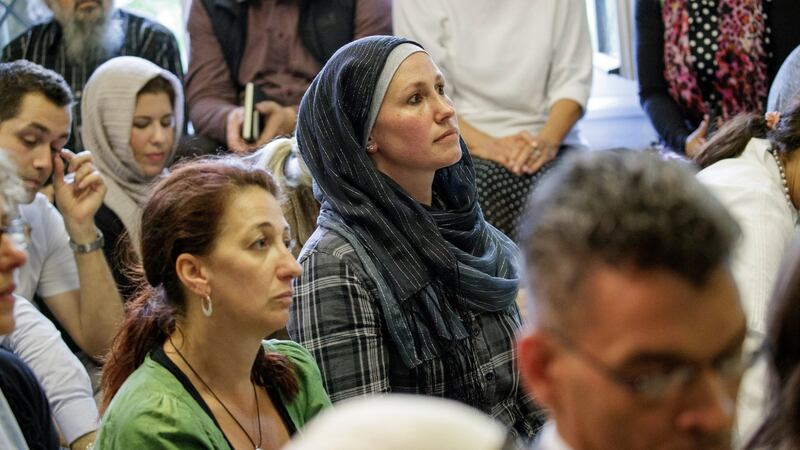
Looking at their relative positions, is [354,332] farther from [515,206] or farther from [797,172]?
[515,206]

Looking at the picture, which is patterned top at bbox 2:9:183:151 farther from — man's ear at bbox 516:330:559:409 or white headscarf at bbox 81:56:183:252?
man's ear at bbox 516:330:559:409

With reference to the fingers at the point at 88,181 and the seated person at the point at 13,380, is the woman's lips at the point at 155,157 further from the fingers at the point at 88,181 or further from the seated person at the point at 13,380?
the seated person at the point at 13,380

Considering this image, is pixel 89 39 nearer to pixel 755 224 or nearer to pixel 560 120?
pixel 560 120

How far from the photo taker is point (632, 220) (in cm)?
95

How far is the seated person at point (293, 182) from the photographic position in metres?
2.73

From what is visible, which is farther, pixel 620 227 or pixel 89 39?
pixel 89 39

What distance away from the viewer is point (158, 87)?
3.49m

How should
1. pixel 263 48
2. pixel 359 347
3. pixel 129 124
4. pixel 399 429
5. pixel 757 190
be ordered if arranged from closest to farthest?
pixel 399 429, pixel 359 347, pixel 757 190, pixel 129 124, pixel 263 48

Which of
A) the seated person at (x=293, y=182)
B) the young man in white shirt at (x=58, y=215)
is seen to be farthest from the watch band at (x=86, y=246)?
the seated person at (x=293, y=182)

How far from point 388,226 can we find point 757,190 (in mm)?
750

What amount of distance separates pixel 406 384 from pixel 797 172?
3.18 ft

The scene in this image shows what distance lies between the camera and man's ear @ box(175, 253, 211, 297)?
193 centimetres

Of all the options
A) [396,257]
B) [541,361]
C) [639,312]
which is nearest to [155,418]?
[396,257]

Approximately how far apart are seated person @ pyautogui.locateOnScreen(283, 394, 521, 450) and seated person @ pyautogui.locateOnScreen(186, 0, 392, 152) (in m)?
2.84
